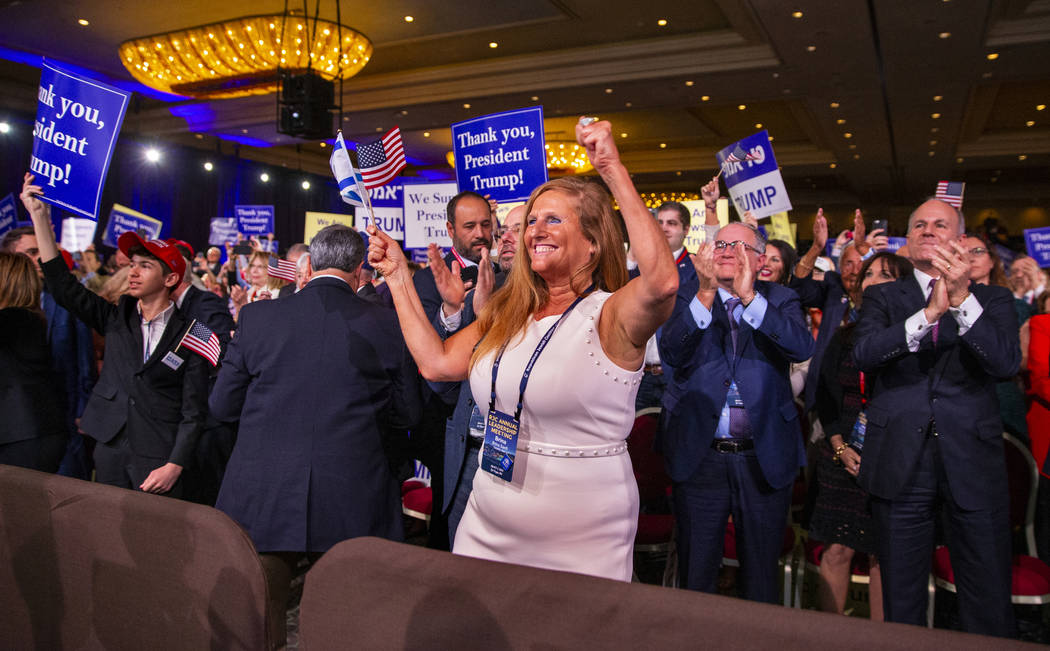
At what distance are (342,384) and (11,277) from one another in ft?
6.46

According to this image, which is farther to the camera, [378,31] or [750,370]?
[378,31]

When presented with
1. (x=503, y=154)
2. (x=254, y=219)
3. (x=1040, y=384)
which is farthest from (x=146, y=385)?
(x=254, y=219)

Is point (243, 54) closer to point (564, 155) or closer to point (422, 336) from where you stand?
point (564, 155)

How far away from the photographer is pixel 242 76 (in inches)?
404

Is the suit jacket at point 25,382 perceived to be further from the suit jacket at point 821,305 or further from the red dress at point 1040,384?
the red dress at point 1040,384

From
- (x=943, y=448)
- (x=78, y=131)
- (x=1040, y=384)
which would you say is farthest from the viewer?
(x=78, y=131)

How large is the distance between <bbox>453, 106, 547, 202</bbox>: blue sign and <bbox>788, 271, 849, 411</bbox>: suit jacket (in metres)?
1.62

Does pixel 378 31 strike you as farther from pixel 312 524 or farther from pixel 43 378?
pixel 312 524

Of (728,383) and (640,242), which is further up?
(640,242)

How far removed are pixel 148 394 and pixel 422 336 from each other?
1.75 meters

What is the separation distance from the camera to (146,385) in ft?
10.2

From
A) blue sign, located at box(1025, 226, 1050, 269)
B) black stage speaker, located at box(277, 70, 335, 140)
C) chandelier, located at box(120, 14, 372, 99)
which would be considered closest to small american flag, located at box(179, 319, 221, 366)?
black stage speaker, located at box(277, 70, 335, 140)

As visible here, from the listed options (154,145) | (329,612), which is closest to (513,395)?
(329,612)

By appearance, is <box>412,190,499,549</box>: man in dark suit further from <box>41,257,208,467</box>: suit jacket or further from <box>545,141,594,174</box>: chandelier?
<box>545,141,594,174</box>: chandelier
